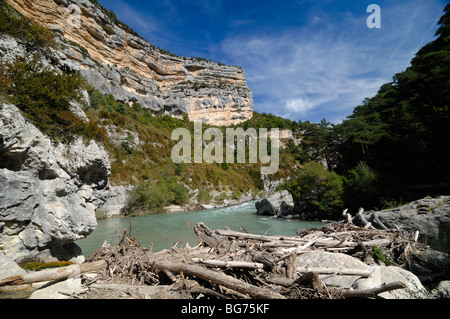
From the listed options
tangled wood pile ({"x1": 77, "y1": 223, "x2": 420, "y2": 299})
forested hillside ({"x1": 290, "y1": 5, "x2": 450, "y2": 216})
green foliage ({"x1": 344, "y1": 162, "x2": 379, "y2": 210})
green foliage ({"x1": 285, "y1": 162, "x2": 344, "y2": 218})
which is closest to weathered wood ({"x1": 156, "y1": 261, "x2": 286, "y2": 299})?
tangled wood pile ({"x1": 77, "y1": 223, "x2": 420, "y2": 299})

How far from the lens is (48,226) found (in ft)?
18.7

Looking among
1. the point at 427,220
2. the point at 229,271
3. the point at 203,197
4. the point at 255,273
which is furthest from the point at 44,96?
the point at 203,197

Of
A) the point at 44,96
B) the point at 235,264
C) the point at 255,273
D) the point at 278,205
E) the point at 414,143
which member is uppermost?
the point at 414,143

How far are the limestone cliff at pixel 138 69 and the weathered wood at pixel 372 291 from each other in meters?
40.5

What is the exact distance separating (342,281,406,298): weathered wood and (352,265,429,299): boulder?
12.8 inches

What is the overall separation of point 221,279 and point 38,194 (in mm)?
5723

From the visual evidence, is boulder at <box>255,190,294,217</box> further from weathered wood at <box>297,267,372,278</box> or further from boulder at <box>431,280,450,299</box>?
weathered wood at <box>297,267,372,278</box>

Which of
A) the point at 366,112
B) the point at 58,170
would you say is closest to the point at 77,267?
the point at 58,170

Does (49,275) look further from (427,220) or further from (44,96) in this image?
(427,220)

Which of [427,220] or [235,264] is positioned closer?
[235,264]

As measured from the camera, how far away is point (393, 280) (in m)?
3.93

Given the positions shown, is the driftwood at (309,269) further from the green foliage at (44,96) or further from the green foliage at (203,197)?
the green foliage at (203,197)

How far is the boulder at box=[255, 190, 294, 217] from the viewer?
25.0 meters

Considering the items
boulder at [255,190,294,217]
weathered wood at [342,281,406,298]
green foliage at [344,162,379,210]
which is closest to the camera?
weathered wood at [342,281,406,298]
